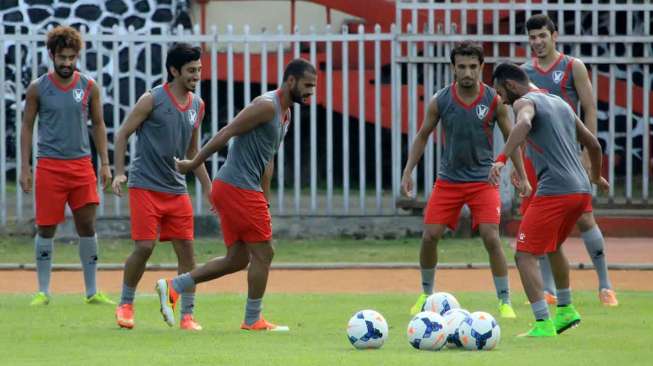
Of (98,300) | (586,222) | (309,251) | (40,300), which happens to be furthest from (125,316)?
(309,251)

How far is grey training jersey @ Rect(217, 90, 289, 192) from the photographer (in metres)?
11.6

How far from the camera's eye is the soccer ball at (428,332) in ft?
33.0

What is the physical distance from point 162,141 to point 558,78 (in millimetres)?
3321

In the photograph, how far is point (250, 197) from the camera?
11625mm

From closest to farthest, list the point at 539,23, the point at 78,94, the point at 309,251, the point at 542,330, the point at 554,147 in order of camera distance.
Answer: the point at 542,330 < the point at 554,147 < the point at 539,23 < the point at 78,94 < the point at 309,251

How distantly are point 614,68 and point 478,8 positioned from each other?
181cm

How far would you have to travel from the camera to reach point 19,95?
65.3ft

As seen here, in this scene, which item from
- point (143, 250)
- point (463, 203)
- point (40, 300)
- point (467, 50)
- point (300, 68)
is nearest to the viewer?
point (300, 68)

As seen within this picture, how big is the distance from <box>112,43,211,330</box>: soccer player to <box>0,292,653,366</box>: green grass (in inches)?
20.2

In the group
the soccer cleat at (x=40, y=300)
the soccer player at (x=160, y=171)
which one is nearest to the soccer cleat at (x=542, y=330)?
the soccer player at (x=160, y=171)

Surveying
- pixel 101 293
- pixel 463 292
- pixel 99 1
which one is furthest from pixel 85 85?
pixel 99 1

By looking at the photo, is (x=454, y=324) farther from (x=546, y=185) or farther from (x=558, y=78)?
(x=558, y=78)

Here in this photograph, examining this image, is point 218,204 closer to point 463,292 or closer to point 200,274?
point 200,274

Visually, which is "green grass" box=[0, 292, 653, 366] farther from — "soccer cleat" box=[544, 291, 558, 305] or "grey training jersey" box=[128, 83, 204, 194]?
"grey training jersey" box=[128, 83, 204, 194]
